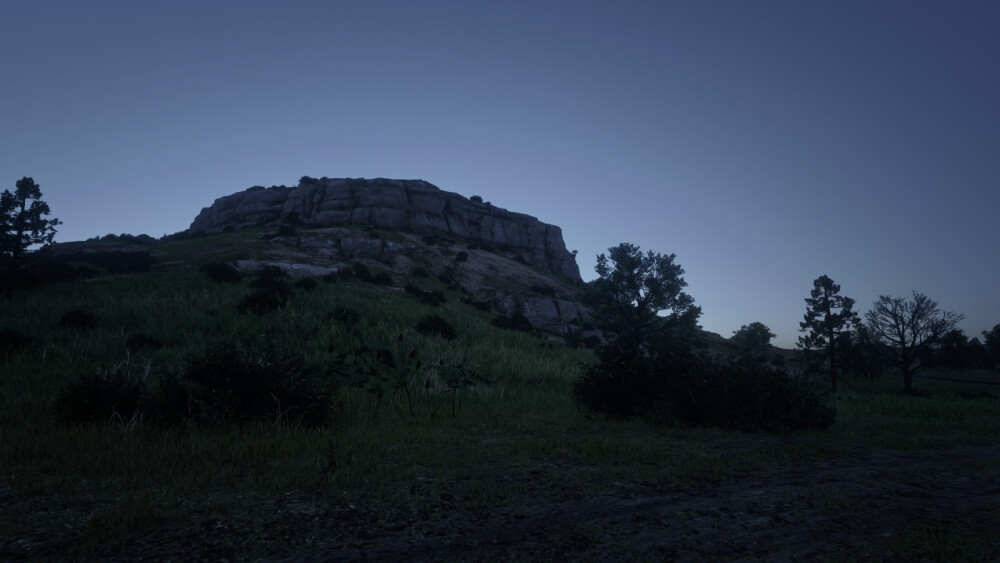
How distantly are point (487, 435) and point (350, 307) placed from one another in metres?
17.8

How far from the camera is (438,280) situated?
47062mm

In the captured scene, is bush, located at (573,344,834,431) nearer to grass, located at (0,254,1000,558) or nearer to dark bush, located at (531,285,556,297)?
grass, located at (0,254,1000,558)

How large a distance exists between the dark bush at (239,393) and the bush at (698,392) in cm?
644

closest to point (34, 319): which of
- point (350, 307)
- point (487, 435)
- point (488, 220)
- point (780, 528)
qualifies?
point (350, 307)

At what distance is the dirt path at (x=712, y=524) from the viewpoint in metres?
3.91

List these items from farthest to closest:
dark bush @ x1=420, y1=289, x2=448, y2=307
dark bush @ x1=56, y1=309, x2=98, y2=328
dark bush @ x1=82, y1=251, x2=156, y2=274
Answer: dark bush @ x1=420, y1=289, x2=448, y2=307 → dark bush @ x1=82, y1=251, x2=156, y2=274 → dark bush @ x1=56, y1=309, x2=98, y2=328

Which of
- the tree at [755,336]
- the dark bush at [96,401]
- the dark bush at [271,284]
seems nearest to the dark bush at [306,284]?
the dark bush at [271,284]

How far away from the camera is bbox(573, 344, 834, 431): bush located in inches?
421

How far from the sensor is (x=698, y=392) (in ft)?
36.8

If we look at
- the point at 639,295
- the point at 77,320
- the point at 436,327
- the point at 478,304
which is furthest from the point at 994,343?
the point at 77,320

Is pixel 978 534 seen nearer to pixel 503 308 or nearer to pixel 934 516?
pixel 934 516

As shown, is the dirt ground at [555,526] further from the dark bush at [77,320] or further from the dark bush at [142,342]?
the dark bush at [77,320]

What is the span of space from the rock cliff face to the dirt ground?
59855 millimetres

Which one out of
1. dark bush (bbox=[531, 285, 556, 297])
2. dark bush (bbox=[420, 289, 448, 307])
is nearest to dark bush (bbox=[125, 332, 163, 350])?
dark bush (bbox=[420, 289, 448, 307])
